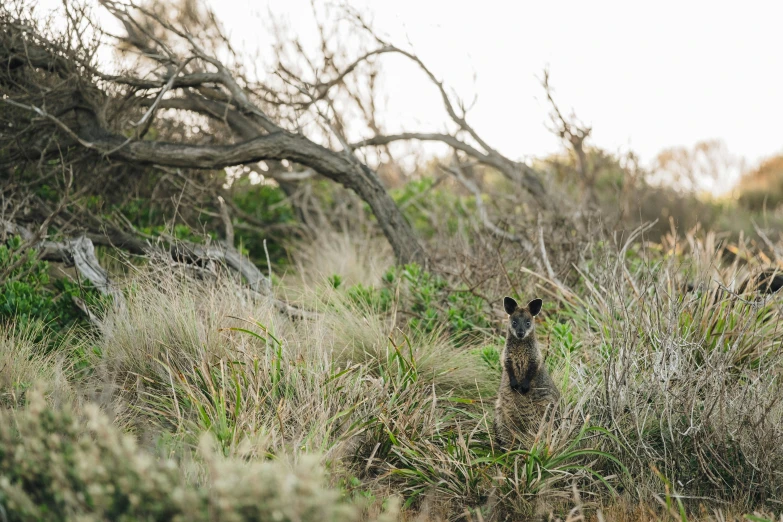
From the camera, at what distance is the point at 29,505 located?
2824 mm

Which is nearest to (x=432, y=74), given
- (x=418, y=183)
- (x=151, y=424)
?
(x=418, y=183)

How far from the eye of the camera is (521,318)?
495 centimetres

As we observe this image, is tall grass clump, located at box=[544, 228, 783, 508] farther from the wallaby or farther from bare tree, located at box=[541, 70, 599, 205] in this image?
bare tree, located at box=[541, 70, 599, 205]

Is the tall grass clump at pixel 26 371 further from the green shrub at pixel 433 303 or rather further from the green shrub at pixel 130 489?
the green shrub at pixel 433 303

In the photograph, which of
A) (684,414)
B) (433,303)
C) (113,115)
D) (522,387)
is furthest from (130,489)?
(113,115)

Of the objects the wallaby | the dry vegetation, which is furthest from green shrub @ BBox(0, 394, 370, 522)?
the wallaby

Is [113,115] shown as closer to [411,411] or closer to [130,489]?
[411,411]

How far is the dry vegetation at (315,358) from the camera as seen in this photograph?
3543 mm

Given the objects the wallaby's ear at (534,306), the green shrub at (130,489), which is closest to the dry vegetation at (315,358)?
the green shrub at (130,489)

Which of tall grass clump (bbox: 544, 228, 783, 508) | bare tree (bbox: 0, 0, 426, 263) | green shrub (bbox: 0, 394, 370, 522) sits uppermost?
bare tree (bbox: 0, 0, 426, 263)

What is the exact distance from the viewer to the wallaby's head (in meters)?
4.91

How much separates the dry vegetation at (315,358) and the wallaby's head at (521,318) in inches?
22.0

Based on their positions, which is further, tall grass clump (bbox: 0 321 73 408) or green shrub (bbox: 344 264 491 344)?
green shrub (bbox: 344 264 491 344)

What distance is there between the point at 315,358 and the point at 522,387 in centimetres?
158
